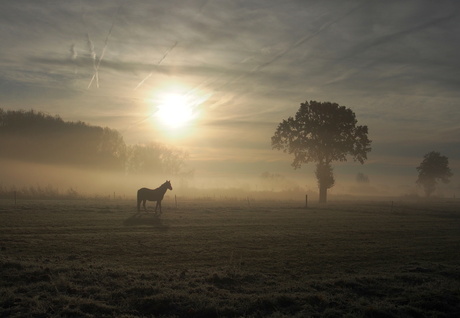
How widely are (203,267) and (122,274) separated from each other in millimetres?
2838

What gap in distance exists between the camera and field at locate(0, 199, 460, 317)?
8867 mm

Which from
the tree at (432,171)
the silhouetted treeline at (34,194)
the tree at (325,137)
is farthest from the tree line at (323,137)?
the tree at (432,171)

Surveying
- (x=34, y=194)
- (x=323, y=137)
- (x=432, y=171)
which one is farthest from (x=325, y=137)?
(x=432, y=171)

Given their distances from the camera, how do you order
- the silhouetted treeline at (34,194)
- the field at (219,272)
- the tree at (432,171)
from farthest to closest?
1. the tree at (432,171)
2. the silhouetted treeline at (34,194)
3. the field at (219,272)

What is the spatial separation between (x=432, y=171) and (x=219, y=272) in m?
108

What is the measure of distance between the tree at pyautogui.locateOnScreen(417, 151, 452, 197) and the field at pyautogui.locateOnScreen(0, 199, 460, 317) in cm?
9298

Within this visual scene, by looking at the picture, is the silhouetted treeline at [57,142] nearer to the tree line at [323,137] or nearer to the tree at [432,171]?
the tree line at [323,137]

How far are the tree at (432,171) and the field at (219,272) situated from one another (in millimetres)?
92976

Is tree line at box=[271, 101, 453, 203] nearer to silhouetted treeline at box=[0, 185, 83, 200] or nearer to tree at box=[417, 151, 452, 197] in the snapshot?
silhouetted treeline at box=[0, 185, 83, 200]

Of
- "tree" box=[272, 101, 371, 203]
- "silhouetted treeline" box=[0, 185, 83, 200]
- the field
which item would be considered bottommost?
the field

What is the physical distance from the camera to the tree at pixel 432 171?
4016 inches

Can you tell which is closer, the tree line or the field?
the field

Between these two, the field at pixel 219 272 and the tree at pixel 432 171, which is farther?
the tree at pixel 432 171

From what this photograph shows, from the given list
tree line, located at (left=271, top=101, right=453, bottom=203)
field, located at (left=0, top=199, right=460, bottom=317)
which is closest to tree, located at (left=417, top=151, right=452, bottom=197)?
tree line, located at (left=271, top=101, right=453, bottom=203)
